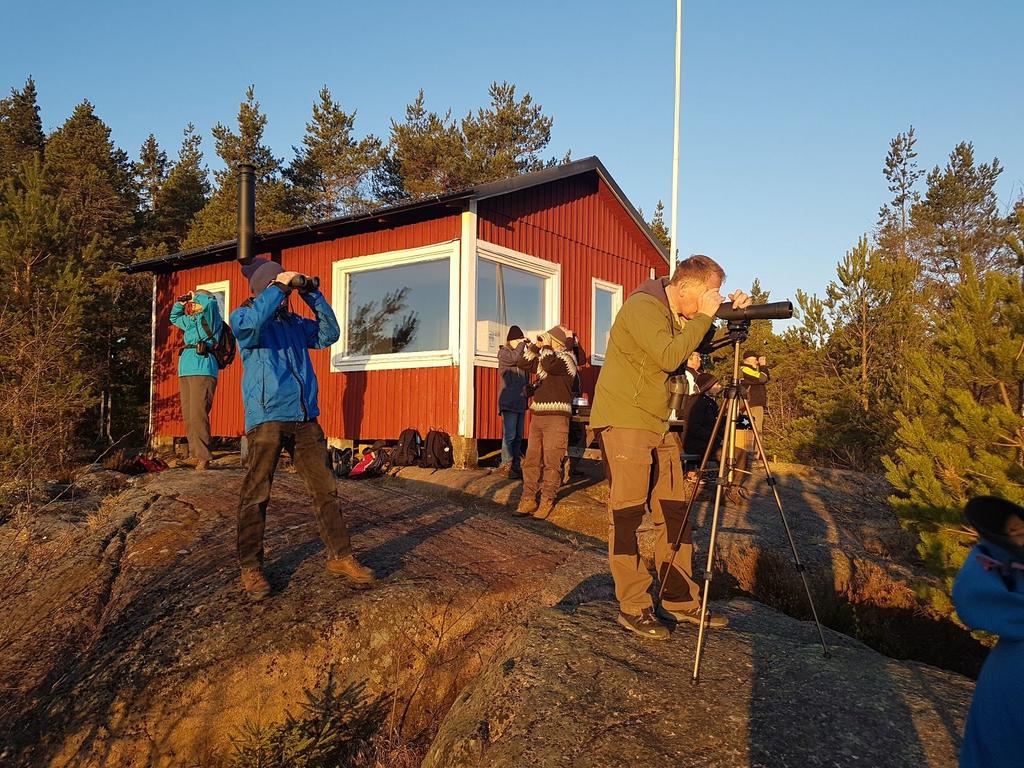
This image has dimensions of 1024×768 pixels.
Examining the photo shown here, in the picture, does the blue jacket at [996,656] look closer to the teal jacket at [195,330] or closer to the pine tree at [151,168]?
the teal jacket at [195,330]

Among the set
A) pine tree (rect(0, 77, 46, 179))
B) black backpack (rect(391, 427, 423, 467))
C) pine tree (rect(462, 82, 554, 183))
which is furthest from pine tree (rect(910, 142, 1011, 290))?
pine tree (rect(0, 77, 46, 179))

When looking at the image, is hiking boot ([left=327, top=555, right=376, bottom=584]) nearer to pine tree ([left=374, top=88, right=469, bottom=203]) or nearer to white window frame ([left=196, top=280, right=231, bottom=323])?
white window frame ([left=196, top=280, right=231, bottom=323])

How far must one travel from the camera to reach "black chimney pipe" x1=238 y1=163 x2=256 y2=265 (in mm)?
8312

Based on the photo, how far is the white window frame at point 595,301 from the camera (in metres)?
11.9

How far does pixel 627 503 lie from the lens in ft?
12.1

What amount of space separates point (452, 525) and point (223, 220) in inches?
778

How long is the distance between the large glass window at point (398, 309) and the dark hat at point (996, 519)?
28.6 feet

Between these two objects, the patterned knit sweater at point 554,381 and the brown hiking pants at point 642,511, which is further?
the patterned knit sweater at point 554,381

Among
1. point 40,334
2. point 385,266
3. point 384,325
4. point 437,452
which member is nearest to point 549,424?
point 437,452

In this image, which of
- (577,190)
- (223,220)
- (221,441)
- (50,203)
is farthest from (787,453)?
(223,220)

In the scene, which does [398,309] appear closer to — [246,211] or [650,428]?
[246,211]

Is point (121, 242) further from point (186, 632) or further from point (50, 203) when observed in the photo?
point (186, 632)

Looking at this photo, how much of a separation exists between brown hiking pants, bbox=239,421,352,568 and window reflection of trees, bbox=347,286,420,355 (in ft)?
19.7

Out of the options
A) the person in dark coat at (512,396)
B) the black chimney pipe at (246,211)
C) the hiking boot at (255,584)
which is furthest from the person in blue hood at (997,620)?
the black chimney pipe at (246,211)
